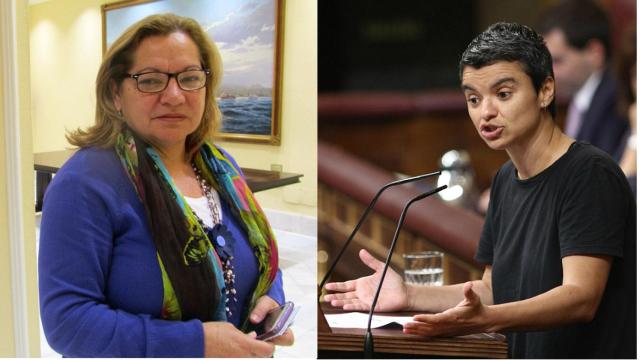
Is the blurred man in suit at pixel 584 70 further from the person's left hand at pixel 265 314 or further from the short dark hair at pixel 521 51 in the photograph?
the person's left hand at pixel 265 314

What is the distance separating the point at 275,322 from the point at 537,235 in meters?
0.99

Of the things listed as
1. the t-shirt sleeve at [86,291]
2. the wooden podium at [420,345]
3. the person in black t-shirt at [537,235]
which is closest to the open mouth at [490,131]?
the person in black t-shirt at [537,235]

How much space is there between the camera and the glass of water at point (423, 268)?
2477mm

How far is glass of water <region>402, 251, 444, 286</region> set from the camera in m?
2.48

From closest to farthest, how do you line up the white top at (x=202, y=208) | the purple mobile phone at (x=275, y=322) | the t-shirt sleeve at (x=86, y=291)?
the t-shirt sleeve at (x=86, y=291) → the white top at (x=202, y=208) → the purple mobile phone at (x=275, y=322)

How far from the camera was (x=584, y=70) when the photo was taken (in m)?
2.36

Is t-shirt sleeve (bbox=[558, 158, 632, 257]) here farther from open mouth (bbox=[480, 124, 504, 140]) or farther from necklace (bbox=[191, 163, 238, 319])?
necklace (bbox=[191, 163, 238, 319])

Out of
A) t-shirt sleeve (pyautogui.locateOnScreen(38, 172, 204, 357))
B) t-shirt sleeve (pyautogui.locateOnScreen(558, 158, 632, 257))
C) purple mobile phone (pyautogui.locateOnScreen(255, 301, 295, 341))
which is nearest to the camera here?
t-shirt sleeve (pyautogui.locateOnScreen(558, 158, 632, 257))

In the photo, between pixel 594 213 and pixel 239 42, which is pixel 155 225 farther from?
pixel 594 213

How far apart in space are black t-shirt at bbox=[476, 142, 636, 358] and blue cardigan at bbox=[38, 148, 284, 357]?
1.11 meters

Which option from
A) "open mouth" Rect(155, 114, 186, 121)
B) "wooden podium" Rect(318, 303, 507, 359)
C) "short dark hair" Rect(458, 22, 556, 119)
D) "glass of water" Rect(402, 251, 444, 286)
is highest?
"short dark hair" Rect(458, 22, 556, 119)

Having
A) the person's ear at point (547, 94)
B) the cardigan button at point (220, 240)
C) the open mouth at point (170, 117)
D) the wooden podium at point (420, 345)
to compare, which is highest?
the person's ear at point (547, 94)

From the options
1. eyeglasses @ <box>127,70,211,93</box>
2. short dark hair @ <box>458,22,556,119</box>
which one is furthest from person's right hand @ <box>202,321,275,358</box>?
short dark hair @ <box>458,22,556,119</box>

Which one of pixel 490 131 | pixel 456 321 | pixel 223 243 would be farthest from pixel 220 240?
pixel 490 131
